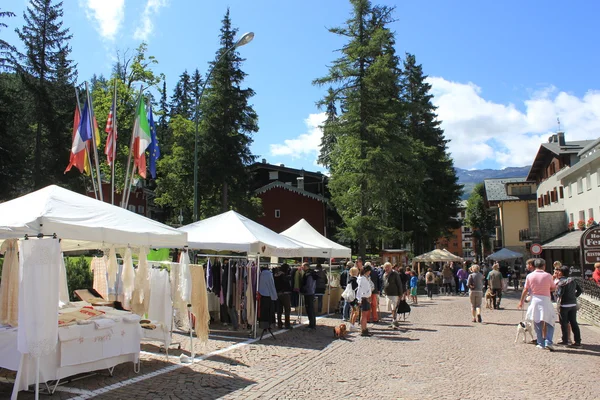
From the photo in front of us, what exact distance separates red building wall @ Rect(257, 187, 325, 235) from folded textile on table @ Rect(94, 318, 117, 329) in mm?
45576

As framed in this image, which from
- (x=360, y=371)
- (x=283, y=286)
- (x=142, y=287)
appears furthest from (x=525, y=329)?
(x=142, y=287)

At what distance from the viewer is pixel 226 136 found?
3797 cm

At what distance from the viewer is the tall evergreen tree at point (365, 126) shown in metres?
31.8

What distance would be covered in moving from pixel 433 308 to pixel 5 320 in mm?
17152

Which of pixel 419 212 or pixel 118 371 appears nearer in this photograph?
pixel 118 371

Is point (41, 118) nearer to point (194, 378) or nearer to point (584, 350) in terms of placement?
point (194, 378)

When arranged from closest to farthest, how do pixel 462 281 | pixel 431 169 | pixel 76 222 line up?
pixel 76 222 → pixel 462 281 → pixel 431 169

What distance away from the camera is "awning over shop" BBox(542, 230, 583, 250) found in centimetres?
3416

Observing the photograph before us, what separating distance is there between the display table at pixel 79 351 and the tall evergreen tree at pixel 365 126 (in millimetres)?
24551

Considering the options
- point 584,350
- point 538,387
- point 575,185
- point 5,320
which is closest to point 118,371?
point 5,320

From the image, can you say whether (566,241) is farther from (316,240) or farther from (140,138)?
(140,138)

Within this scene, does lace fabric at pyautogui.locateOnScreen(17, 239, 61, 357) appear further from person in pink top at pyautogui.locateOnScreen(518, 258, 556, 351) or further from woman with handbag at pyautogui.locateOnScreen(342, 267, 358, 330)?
person in pink top at pyautogui.locateOnScreen(518, 258, 556, 351)

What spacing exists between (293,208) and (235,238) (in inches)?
1635

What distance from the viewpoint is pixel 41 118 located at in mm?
35125
